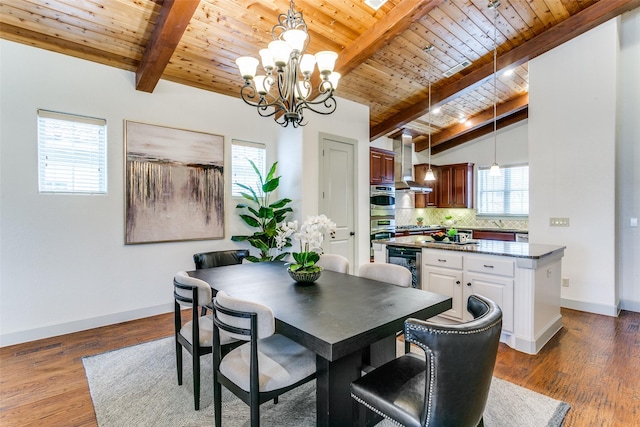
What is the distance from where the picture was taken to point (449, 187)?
306 inches

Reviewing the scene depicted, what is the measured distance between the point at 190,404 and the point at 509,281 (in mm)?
2829

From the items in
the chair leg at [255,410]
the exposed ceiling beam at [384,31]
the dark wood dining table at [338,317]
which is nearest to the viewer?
the dark wood dining table at [338,317]

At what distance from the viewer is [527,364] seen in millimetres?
2693

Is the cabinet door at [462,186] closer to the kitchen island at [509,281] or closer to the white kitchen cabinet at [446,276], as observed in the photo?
the kitchen island at [509,281]

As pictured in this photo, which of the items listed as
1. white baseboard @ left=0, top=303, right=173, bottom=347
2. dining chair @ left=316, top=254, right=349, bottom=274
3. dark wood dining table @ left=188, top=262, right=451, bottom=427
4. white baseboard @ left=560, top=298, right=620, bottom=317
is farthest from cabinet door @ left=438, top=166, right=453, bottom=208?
white baseboard @ left=0, top=303, right=173, bottom=347

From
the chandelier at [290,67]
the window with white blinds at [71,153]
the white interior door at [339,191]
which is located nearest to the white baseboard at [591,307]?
the white interior door at [339,191]

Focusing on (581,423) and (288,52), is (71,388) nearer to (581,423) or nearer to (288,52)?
(288,52)

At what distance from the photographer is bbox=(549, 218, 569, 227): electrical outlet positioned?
4242 millimetres

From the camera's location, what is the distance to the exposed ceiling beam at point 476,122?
6.16m

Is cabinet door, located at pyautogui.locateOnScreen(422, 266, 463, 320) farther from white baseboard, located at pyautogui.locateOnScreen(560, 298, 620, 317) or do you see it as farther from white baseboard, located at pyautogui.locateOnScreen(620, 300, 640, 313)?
white baseboard, located at pyautogui.locateOnScreen(620, 300, 640, 313)

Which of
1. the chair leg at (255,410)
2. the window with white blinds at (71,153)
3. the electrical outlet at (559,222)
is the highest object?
the window with white blinds at (71,153)

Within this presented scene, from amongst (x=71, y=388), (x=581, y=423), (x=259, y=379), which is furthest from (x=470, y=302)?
(x=71, y=388)

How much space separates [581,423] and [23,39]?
554 cm

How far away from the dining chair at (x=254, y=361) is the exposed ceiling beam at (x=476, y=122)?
647 cm
